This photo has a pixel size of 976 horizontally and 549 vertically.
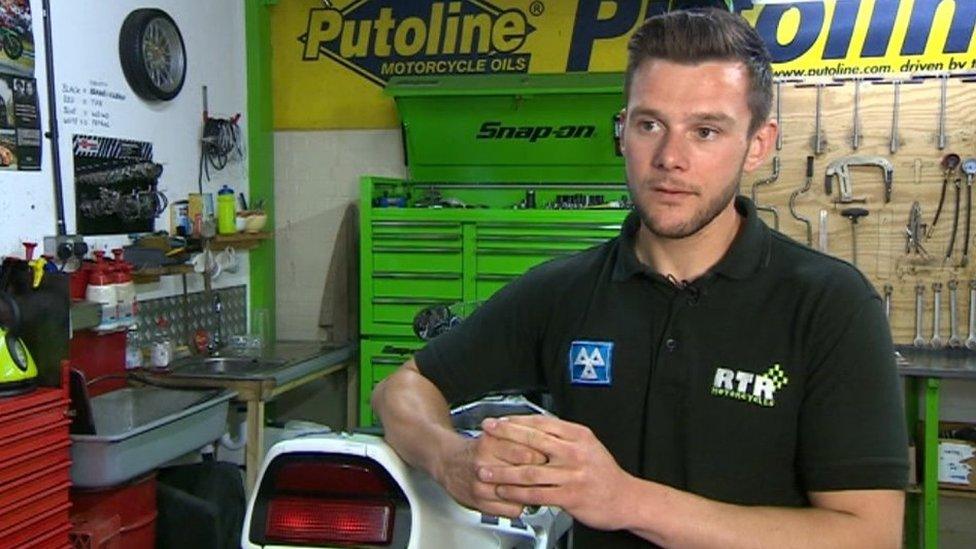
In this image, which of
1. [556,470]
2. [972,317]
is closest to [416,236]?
[972,317]

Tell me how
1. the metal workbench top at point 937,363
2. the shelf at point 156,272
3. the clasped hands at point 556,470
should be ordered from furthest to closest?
the shelf at point 156,272 < the metal workbench top at point 937,363 < the clasped hands at point 556,470

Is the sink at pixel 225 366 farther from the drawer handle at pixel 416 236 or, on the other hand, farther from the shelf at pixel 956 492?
the shelf at pixel 956 492

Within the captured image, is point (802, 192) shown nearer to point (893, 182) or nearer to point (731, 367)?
point (893, 182)

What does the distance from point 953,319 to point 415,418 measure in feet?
10.3

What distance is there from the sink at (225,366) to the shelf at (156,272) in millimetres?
340

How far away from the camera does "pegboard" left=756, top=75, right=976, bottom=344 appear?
354cm

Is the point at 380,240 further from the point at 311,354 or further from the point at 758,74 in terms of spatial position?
the point at 758,74

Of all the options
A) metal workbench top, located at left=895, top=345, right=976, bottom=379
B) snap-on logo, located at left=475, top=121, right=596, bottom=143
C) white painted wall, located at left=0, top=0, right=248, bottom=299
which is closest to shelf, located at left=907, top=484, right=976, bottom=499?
metal workbench top, located at left=895, top=345, right=976, bottom=379

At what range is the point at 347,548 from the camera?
3.30ft

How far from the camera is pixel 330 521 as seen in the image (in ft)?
3.34

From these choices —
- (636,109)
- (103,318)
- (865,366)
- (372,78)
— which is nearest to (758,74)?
(636,109)

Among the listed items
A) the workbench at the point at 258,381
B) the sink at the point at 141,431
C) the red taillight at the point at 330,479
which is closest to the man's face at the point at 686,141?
the red taillight at the point at 330,479

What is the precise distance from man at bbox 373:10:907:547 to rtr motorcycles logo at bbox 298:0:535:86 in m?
3.06

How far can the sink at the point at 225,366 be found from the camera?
10.5 ft
